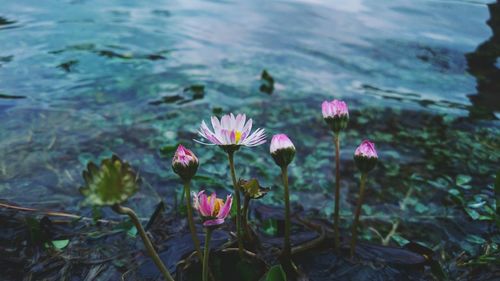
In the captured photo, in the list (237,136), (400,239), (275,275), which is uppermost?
(237,136)

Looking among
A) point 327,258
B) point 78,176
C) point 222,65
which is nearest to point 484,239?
point 327,258

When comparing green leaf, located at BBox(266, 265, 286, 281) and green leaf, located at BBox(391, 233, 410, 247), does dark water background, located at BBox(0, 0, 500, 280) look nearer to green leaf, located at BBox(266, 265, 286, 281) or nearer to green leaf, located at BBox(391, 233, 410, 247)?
green leaf, located at BBox(391, 233, 410, 247)

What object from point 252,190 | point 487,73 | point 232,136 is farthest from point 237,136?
point 487,73

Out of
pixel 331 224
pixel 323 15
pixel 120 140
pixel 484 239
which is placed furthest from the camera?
pixel 323 15

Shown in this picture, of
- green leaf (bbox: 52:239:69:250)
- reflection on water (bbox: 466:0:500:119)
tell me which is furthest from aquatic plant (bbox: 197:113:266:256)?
reflection on water (bbox: 466:0:500:119)

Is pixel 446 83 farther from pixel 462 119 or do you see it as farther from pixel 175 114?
pixel 175 114

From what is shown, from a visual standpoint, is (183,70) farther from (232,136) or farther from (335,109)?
(232,136)
